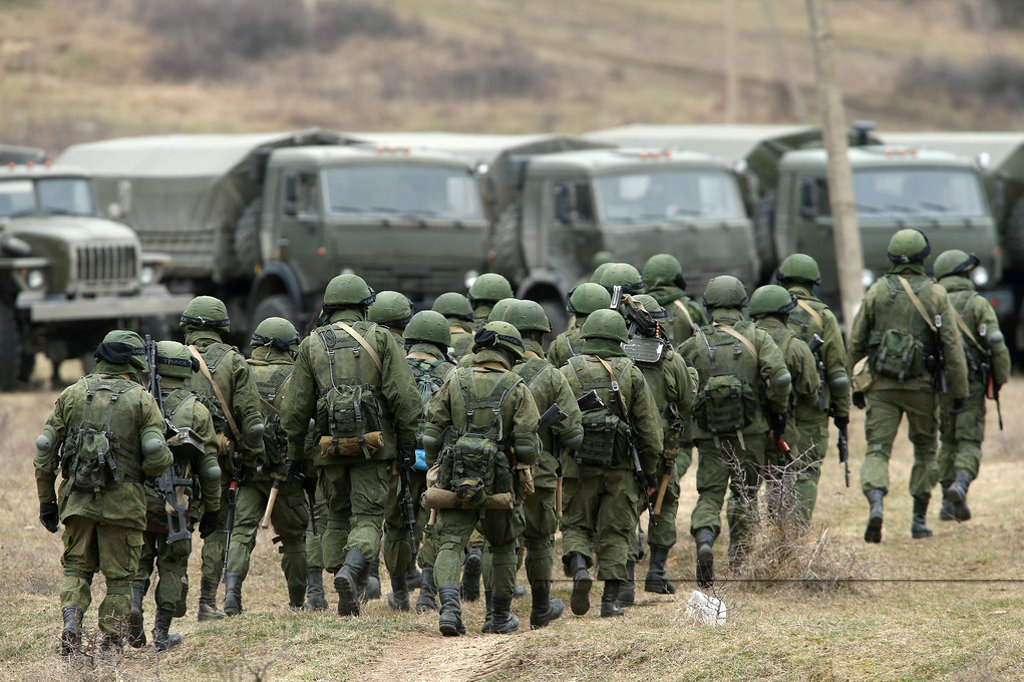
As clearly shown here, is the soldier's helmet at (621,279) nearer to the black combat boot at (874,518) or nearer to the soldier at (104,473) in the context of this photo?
the black combat boot at (874,518)

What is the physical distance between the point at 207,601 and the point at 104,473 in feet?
5.32

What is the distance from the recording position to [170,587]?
717 centimetres

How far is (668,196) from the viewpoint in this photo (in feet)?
53.9

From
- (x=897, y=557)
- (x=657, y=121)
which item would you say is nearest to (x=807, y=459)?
(x=897, y=557)

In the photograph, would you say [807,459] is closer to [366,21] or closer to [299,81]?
[299,81]

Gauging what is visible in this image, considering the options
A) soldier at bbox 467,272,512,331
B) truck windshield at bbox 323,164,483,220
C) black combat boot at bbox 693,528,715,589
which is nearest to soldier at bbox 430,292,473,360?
soldier at bbox 467,272,512,331

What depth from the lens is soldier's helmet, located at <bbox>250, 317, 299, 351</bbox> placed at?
26.8ft

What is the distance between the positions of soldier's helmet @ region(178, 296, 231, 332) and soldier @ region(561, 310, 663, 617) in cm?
180

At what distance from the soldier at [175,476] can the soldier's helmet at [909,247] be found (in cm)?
446

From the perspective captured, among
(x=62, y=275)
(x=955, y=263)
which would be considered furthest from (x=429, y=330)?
(x=62, y=275)

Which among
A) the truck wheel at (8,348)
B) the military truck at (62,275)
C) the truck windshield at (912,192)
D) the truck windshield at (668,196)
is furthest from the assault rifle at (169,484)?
the truck windshield at (912,192)

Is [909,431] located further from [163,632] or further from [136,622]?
[136,622]

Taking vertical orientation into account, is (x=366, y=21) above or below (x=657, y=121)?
above

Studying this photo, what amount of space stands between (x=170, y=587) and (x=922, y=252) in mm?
4995
